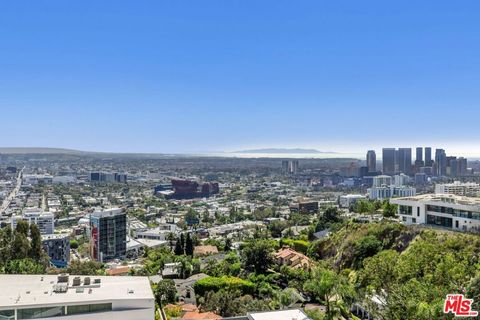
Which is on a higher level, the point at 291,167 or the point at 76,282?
the point at 76,282

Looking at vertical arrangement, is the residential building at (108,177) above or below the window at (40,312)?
below

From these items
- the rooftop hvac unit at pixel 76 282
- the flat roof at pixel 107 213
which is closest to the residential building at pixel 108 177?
the flat roof at pixel 107 213

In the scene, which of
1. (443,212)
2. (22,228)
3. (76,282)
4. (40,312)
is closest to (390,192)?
(443,212)

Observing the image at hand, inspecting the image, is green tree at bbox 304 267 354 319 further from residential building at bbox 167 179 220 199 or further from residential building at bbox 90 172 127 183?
residential building at bbox 90 172 127 183

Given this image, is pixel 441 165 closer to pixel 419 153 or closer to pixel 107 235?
pixel 419 153

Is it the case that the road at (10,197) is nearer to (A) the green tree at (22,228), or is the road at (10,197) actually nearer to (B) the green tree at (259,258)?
(A) the green tree at (22,228)

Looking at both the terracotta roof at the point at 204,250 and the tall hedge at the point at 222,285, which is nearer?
the tall hedge at the point at 222,285

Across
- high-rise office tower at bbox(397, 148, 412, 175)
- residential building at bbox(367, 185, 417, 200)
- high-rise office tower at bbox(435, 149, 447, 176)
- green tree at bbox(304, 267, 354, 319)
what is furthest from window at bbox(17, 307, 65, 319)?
high-rise office tower at bbox(397, 148, 412, 175)
